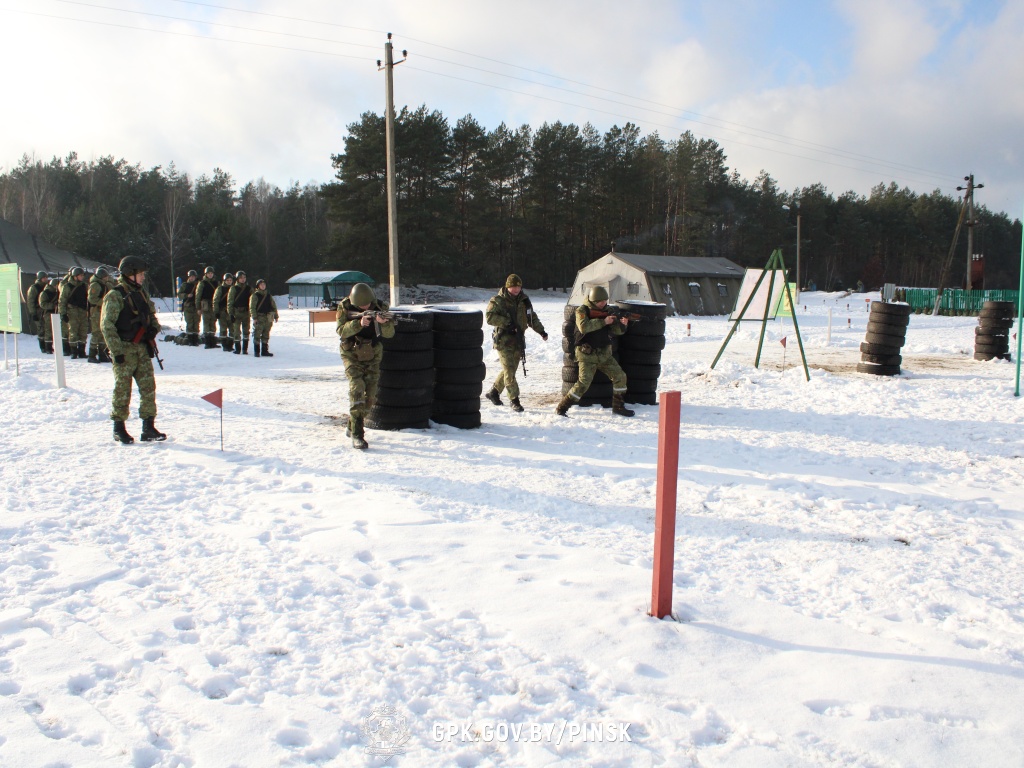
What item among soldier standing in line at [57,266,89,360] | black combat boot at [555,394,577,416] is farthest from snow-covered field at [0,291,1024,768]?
soldier standing in line at [57,266,89,360]

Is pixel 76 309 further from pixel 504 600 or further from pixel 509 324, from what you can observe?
pixel 504 600

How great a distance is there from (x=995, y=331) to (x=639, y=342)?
1086 cm

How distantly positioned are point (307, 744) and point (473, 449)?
195 inches

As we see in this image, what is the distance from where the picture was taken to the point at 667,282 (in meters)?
36.3

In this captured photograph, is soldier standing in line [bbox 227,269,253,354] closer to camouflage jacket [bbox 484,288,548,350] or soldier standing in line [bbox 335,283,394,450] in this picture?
camouflage jacket [bbox 484,288,548,350]

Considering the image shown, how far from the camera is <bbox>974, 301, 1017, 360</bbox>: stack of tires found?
1582cm

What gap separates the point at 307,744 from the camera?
2.76 metres

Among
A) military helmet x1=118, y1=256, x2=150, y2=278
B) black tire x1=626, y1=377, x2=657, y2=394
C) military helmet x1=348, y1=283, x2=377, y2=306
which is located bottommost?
black tire x1=626, y1=377, x2=657, y2=394

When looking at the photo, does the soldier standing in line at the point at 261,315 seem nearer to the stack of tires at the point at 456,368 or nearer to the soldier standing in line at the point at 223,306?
the soldier standing in line at the point at 223,306

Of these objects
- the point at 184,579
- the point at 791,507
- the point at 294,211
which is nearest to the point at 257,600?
the point at 184,579

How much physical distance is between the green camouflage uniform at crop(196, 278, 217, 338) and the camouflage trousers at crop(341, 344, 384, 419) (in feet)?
39.4

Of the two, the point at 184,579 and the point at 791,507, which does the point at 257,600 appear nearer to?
the point at 184,579

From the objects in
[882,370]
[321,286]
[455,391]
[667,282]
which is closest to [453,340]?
[455,391]

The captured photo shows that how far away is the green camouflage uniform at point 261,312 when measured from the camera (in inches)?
644
